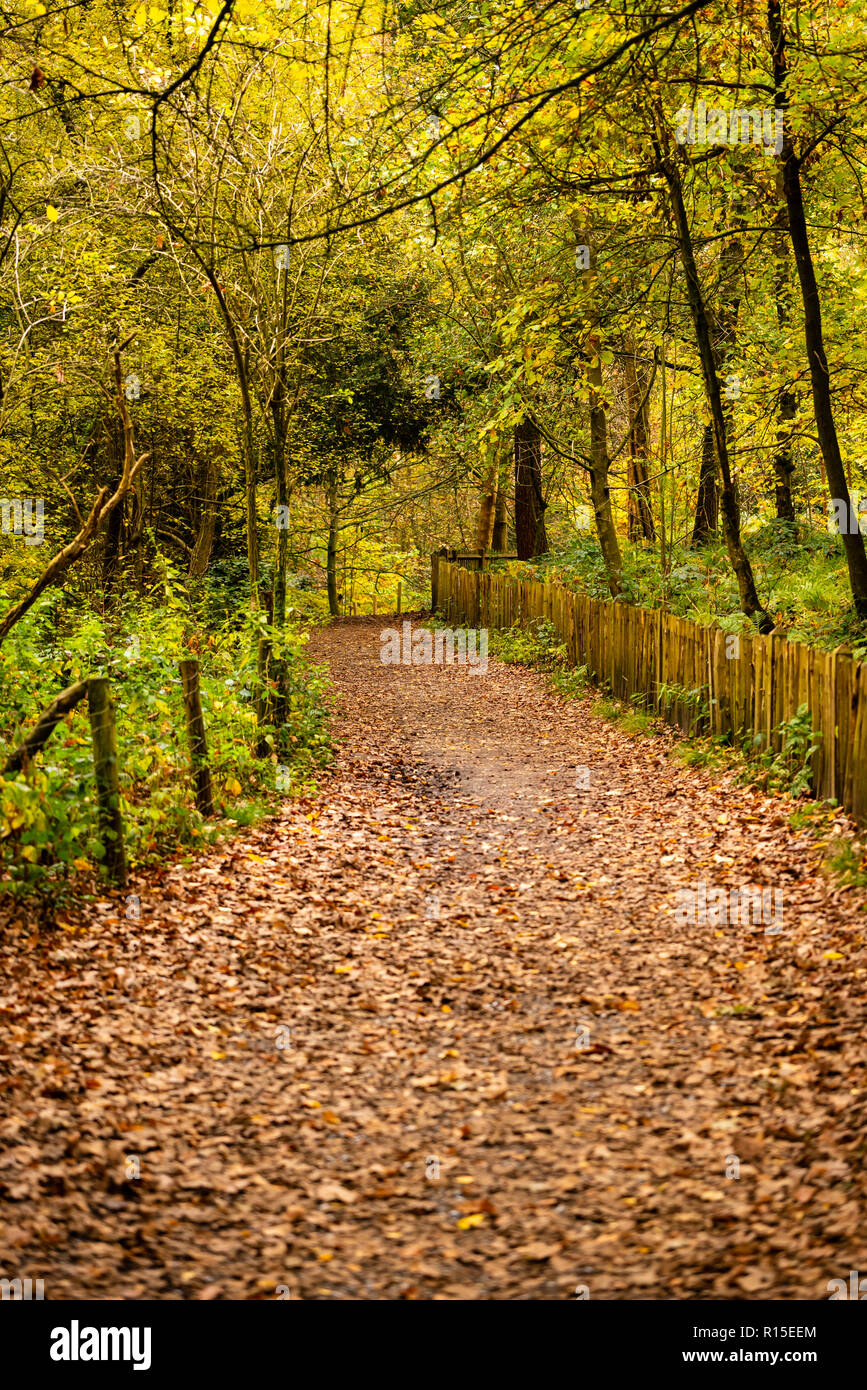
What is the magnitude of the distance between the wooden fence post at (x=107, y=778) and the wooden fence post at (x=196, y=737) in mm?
1538

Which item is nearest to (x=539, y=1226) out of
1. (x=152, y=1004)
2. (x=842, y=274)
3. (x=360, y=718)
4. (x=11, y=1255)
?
(x=11, y=1255)

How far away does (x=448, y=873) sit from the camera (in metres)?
7.83

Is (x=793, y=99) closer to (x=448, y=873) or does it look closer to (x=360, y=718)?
(x=448, y=873)

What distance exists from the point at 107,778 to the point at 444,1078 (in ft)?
9.92

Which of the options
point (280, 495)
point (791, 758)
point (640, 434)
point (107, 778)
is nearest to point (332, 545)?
point (640, 434)

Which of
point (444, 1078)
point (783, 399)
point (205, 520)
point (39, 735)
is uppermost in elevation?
point (783, 399)

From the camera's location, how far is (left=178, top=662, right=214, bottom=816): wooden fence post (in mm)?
8094

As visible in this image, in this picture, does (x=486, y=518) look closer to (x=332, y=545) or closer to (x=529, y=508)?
(x=529, y=508)

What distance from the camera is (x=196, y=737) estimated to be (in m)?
8.15

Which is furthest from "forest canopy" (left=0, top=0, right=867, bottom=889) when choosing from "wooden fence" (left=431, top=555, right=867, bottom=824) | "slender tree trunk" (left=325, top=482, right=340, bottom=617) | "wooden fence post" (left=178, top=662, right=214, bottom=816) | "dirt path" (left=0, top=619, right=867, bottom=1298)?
"slender tree trunk" (left=325, top=482, right=340, bottom=617)

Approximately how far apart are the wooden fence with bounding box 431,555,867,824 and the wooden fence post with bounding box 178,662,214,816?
467 centimetres

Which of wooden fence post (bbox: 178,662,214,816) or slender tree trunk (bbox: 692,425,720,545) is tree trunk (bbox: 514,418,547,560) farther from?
wooden fence post (bbox: 178,662,214,816)

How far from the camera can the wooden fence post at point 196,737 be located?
319 inches

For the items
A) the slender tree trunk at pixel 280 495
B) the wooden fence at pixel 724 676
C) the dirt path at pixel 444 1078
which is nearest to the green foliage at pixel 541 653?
the wooden fence at pixel 724 676
